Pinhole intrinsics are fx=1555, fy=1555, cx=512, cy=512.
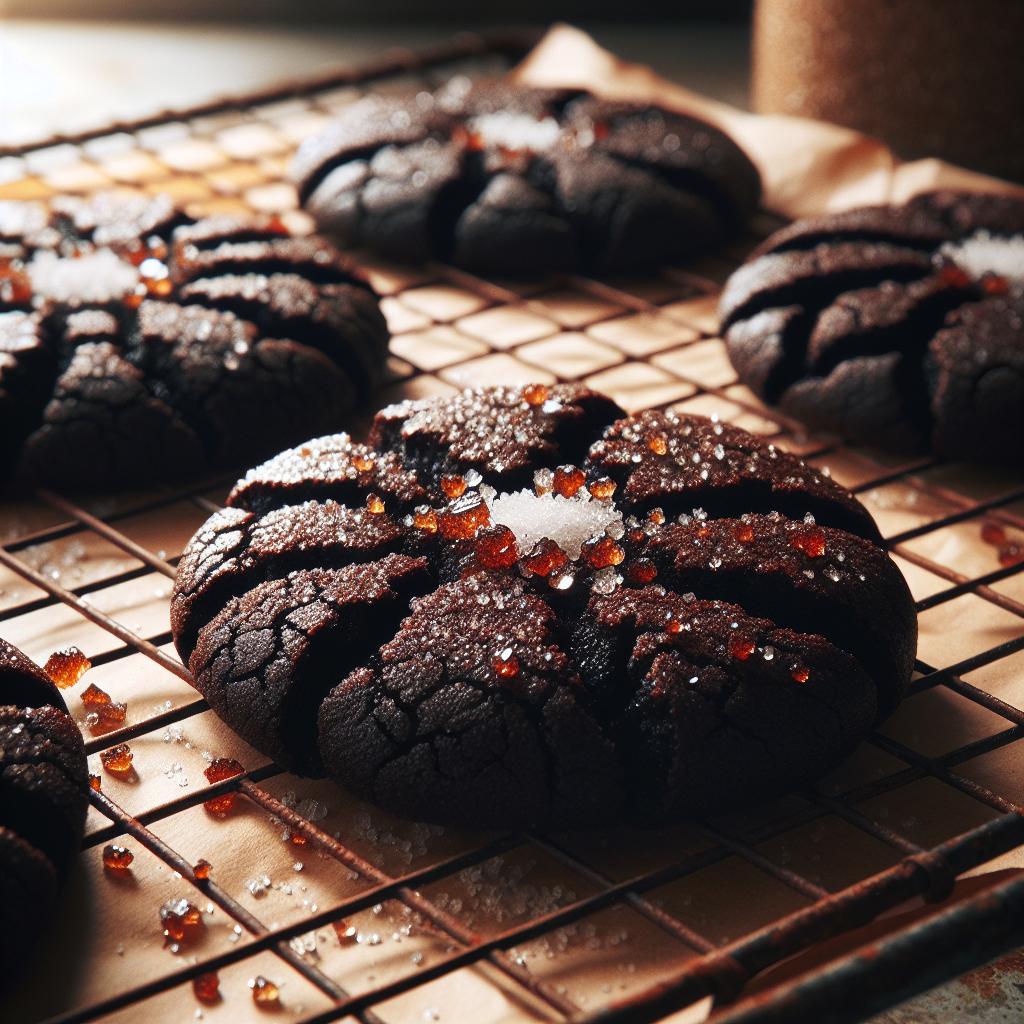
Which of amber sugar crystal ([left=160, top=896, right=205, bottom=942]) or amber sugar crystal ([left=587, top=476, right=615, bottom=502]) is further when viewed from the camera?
amber sugar crystal ([left=587, top=476, right=615, bottom=502])

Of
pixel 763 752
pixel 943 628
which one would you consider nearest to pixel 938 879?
pixel 763 752

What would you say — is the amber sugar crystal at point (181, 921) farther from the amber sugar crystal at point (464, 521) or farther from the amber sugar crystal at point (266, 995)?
the amber sugar crystal at point (464, 521)

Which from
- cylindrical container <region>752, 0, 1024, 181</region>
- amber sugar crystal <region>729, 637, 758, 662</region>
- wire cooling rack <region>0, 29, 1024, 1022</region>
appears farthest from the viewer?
cylindrical container <region>752, 0, 1024, 181</region>

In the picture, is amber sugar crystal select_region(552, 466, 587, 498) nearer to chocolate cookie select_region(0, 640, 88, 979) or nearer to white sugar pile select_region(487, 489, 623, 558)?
white sugar pile select_region(487, 489, 623, 558)

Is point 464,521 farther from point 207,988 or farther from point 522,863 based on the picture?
point 207,988

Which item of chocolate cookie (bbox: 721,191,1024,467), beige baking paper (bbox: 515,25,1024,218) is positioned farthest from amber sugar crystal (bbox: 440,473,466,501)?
beige baking paper (bbox: 515,25,1024,218)
